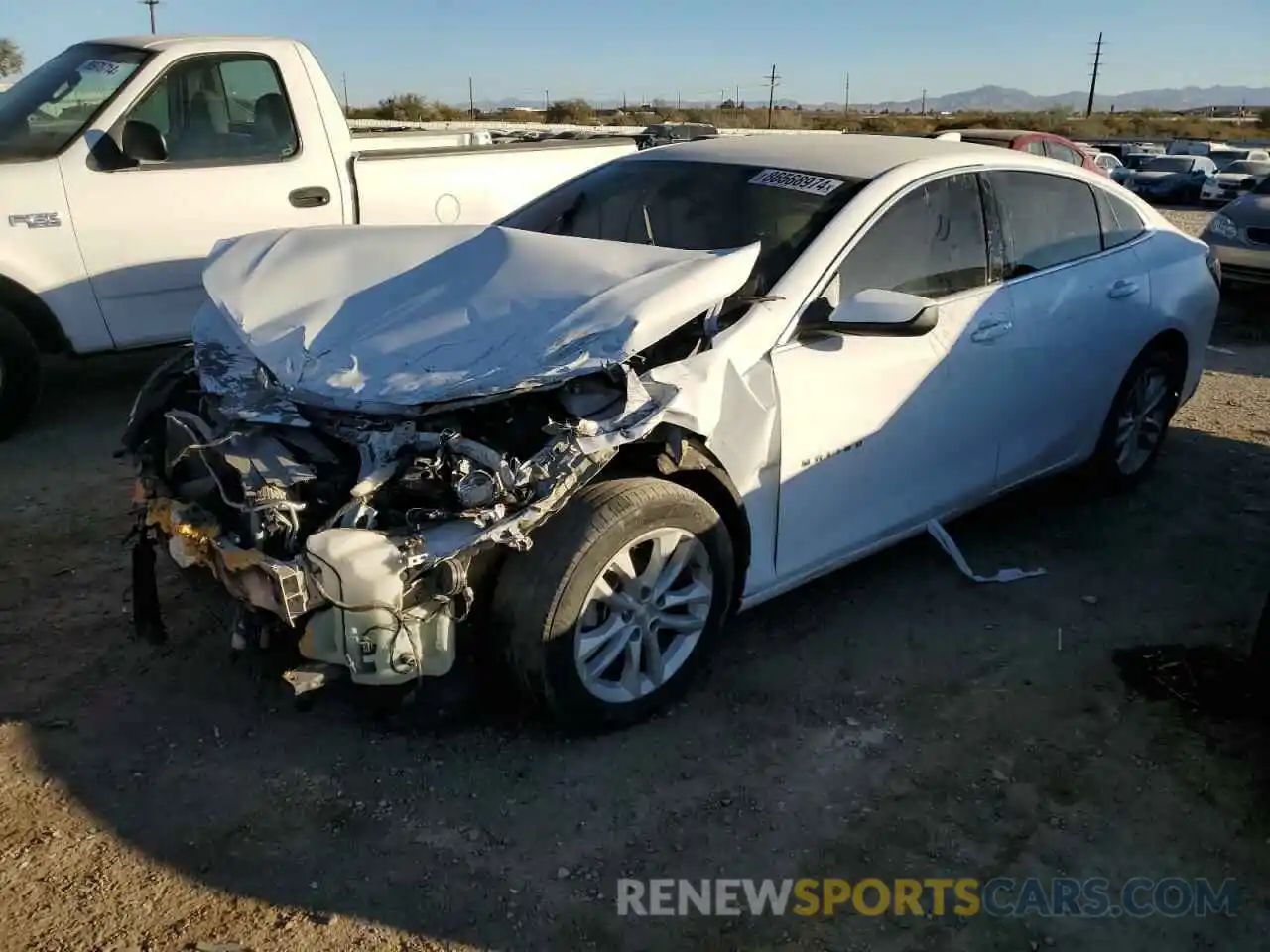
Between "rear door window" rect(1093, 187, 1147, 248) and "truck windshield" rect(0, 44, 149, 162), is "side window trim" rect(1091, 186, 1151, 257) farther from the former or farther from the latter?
"truck windshield" rect(0, 44, 149, 162)

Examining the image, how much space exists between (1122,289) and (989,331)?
3.70ft

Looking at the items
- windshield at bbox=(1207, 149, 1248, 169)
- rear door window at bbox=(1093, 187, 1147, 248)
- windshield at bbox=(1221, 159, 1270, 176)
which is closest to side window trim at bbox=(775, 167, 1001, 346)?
rear door window at bbox=(1093, 187, 1147, 248)

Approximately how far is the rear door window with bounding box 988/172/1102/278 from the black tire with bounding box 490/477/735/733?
2.04 meters

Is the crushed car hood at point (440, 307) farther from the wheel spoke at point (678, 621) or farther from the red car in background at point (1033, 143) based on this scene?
the red car in background at point (1033, 143)

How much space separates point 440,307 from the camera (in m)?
3.41

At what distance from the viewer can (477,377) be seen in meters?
3.01

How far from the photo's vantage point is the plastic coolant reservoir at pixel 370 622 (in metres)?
2.70

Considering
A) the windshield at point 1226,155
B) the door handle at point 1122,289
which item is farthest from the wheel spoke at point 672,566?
the windshield at point 1226,155

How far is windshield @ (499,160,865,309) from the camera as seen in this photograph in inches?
147

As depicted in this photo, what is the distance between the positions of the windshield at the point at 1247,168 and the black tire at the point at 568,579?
26.7 m

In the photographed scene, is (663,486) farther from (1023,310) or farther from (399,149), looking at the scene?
(399,149)

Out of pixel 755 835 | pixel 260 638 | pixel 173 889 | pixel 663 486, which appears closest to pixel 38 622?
pixel 260 638

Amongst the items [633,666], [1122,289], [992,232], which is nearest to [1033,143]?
[1122,289]

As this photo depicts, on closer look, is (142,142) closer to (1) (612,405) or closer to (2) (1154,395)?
(1) (612,405)
